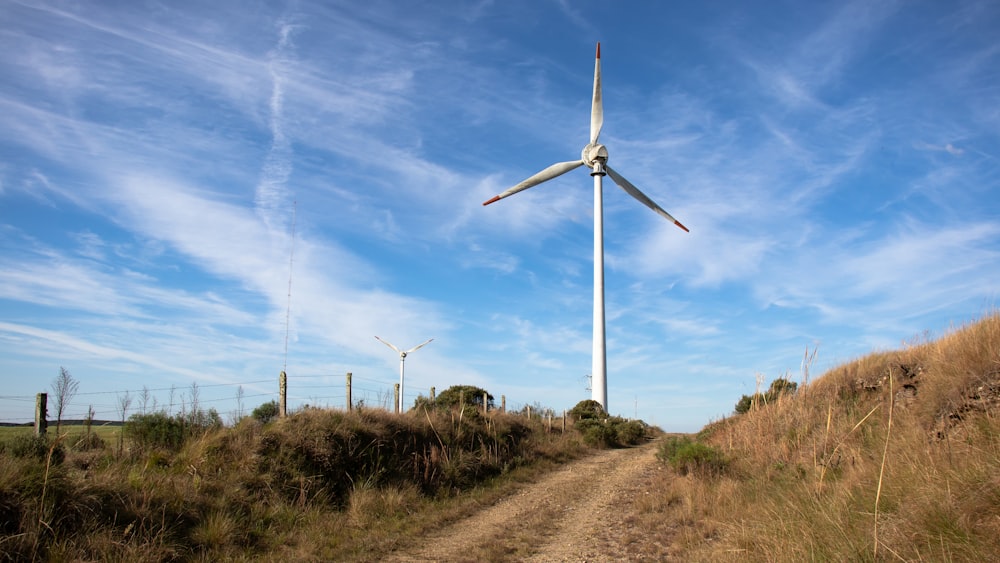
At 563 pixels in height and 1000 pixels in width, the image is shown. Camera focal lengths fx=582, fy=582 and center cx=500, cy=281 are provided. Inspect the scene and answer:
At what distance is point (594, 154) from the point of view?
4353cm

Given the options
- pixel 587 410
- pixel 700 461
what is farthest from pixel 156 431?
pixel 587 410

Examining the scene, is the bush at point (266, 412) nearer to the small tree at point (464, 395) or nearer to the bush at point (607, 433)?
the small tree at point (464, 395)

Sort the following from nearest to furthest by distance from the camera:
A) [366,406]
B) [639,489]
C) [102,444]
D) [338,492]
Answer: [102,444]
[338,492]
[639,489]
[366,406]

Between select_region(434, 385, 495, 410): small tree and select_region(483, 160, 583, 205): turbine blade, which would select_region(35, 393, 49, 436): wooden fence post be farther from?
select_region(483, 160, 583, 205): turbine blade

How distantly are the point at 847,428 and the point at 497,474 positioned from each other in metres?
10.1

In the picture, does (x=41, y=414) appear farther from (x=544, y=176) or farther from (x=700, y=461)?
(x=544, y=176)

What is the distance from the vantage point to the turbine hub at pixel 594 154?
43.4m

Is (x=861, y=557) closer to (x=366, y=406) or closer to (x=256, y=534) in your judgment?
(x=256, y=534)

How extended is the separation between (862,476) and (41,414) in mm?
15016

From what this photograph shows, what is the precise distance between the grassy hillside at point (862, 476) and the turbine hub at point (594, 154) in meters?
29.4

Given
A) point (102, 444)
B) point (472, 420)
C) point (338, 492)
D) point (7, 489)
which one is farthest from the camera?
point (472, 420)

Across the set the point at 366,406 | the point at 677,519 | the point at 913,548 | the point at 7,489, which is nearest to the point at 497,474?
the point at 366,406

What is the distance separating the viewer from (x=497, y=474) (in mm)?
18297

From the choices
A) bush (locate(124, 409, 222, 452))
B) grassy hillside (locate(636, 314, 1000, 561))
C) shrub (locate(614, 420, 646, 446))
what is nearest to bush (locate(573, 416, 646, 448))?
shrub (locate(614, 420, 646, 446))
